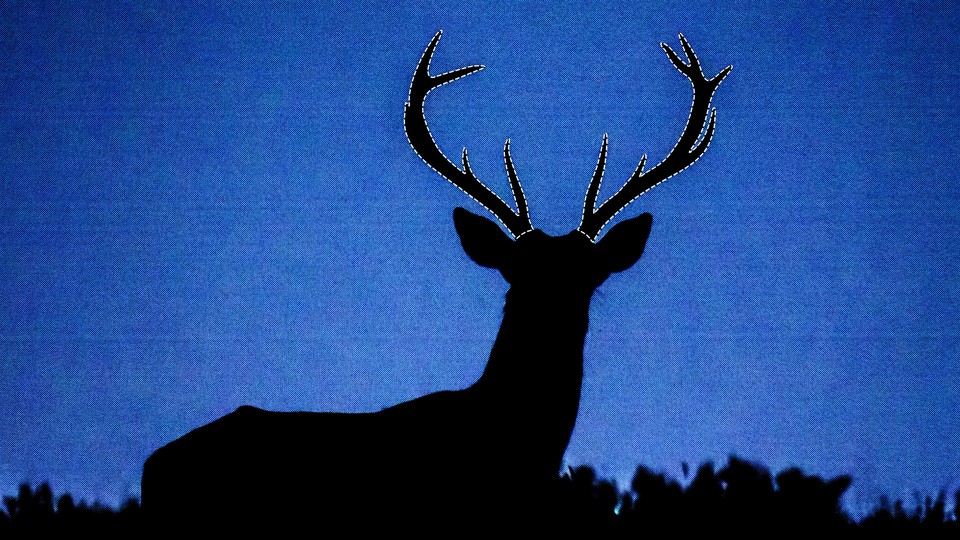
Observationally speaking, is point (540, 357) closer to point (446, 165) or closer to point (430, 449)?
point (430, 449)

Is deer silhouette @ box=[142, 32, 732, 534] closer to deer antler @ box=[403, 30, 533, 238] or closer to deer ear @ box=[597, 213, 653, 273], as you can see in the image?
deer ear @ box=[597, 213, 653, 273]

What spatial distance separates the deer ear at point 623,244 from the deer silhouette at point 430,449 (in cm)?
13

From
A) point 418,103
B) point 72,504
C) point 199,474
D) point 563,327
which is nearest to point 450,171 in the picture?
point 418,103

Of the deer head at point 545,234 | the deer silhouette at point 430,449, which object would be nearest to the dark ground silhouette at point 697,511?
the deer silhouette at point 430,449

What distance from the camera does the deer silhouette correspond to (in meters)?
3.56

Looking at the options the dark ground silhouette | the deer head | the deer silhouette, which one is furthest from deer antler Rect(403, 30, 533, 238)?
the dark ground silhouette

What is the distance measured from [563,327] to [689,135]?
63.4 inches

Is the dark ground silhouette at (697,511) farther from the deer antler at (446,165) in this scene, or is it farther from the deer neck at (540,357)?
the deer antler at (446,165)

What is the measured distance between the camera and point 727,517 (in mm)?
4348

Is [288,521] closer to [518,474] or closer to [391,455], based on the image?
[391,455]

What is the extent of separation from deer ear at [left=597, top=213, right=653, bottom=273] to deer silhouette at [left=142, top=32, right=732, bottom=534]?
13cm

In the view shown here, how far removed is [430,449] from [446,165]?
1.61m

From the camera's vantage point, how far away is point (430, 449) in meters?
3.69

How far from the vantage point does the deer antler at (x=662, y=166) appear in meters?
4.52
